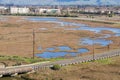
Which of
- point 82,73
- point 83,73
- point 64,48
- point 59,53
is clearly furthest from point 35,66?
point 64,48

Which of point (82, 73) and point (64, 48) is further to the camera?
point (64, 48)

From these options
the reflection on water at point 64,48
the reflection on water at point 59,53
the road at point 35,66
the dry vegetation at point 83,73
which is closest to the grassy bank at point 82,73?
the dry vegetation at point 83,73

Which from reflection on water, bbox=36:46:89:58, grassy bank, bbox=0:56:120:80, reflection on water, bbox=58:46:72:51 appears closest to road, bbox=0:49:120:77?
grassy bank, bbox=0:56:120:80

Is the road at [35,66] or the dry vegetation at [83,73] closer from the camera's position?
the dry vegetation at [83,73]

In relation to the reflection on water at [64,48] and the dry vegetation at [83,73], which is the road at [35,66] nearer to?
the dry vegetation at [83,73]

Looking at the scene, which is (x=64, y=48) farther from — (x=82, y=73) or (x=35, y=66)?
(x=82, y=73)

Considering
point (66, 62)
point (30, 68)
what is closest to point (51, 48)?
point (66, 62)

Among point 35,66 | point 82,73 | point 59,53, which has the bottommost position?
point 59,53

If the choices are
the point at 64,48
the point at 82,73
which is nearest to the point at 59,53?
the point at 64,48

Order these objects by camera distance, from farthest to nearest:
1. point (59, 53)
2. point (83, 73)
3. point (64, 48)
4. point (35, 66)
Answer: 1. point (64, 48)
2. point (59, 53)
3. point (35, 66)
4. point (83, 73)

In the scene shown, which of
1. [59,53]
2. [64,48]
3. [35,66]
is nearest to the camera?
[35,66]

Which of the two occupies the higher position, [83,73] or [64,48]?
[83,73]
